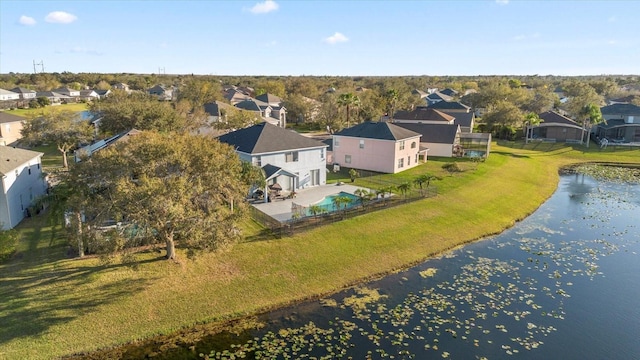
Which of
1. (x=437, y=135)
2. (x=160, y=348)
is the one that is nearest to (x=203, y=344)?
(x=160, y=348)

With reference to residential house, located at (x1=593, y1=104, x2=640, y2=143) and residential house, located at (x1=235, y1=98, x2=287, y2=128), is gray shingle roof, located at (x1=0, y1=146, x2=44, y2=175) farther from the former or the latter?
residential house, located at (x1=593, y1=104, x2=640, y2=143)

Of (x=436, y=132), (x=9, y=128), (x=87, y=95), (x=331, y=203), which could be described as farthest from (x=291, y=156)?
(x=87, y=95)

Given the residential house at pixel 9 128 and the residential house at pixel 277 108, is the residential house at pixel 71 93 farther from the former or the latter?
the residential house at pixel 9 128

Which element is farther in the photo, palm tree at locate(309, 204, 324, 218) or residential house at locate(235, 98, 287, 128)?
residential house at locate(235, 98, 287, 128)

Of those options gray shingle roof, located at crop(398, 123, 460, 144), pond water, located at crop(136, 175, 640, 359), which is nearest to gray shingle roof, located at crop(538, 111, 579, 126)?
gray shingle roof, located at crop(398, 123, 460, 144)

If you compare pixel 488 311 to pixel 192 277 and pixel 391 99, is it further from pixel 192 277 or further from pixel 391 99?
pixel 391 99

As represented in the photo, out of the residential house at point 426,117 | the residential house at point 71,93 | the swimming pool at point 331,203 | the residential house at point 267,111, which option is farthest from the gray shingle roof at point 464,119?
the residential house at point 71,93

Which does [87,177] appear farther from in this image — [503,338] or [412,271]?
[503,338]
